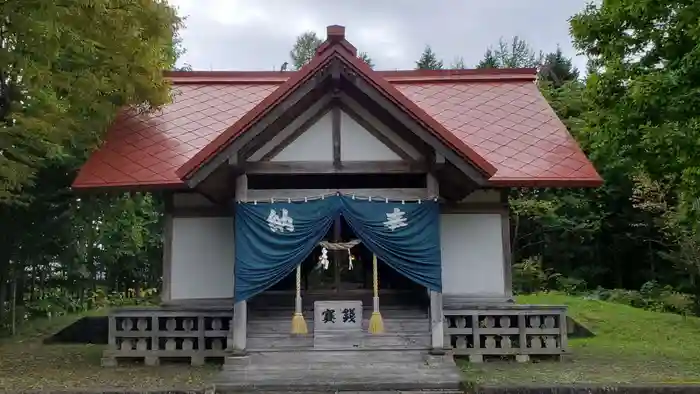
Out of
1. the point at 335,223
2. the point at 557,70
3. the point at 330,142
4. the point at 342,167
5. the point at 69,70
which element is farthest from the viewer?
the point at 557,70

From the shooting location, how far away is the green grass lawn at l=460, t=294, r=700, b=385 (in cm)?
882

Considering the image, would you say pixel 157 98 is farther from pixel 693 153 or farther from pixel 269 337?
pixel 693 153

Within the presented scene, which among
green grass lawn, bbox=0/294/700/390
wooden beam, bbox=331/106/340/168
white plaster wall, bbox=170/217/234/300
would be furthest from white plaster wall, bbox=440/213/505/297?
white plaster wall, bbox=170/217/234/300

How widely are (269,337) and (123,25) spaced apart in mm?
5298

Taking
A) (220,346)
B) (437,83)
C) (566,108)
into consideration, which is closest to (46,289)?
(220,346)

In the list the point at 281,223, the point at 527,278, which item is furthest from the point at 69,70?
the point at 527,278

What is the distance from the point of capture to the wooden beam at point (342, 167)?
31.2ft

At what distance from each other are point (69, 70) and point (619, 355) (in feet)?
33.6

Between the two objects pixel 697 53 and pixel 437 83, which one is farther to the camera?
pixel 437 83

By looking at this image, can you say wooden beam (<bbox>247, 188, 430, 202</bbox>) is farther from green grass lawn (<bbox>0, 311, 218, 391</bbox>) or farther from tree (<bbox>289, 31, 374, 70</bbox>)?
tree (<bbox>289, 31, 374, 70</bbox>)

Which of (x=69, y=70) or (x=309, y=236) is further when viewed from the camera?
(x=69, y=70)

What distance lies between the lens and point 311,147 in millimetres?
9664

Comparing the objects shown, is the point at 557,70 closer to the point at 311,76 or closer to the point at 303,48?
the point at 303,48

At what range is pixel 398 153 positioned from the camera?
967 cm
